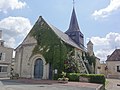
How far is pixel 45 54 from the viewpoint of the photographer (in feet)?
90.5

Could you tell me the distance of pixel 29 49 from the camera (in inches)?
1183

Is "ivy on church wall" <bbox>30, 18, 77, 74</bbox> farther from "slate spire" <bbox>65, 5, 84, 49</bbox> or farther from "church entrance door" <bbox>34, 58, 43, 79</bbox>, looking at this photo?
"slate spire" <bbox>65, 5, 84, 49</bbox>

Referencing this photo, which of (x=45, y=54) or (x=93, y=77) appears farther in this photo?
(x=45, y=54)

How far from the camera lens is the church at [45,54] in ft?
A: 87.5

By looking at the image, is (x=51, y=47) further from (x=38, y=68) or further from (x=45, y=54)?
(x=38, y=68)

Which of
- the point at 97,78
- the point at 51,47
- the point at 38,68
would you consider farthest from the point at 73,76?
the point at 38,68

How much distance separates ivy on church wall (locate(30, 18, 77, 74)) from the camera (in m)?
26.4

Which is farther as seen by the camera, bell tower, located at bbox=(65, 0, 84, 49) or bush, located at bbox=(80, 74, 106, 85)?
bell tower, located at bbox=(65, 0, 84, 49)

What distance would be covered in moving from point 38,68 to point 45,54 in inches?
113

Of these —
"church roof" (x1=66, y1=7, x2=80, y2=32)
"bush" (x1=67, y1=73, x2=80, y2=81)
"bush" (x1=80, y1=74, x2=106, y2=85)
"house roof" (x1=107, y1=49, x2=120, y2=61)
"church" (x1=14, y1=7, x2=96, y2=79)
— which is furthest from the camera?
"house roof" (x1=107, y1=49, x2=120, y2=61)

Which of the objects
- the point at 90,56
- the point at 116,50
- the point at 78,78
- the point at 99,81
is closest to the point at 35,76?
the point at 78,78

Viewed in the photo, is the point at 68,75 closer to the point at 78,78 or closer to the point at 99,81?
the point at 78,78

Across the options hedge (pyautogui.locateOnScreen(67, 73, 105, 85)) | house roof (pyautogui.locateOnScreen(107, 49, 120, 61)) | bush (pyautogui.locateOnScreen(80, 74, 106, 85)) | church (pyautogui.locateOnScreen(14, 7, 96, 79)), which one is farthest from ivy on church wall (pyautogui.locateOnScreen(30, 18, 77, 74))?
house roof (pyautogui.locateOnScreen(107, 49, 120, 61))

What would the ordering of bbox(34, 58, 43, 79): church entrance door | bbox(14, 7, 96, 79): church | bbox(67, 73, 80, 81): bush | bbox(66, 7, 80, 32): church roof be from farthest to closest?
bbox(66, 7, 80, 32): church roof
bbox(34, 58, 43, 79): church entrance door
bbox(14, 7, 96, 79): church
bbox(67, 73, 80, 81): bush
